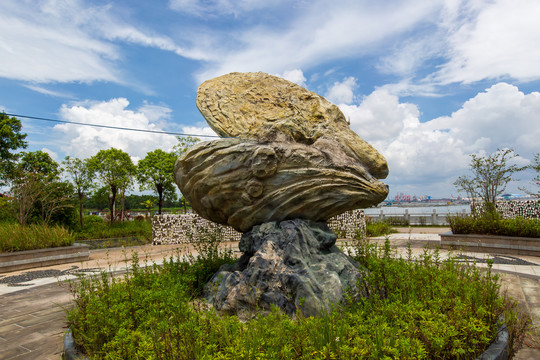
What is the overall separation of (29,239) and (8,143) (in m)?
14.1

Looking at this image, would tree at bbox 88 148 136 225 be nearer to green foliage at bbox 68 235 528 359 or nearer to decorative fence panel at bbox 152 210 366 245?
decorative fence panel at bbox 152 210 366 245

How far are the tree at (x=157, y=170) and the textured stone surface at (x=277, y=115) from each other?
18.0m

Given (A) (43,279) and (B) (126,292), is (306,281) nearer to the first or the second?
(B) (126,292)

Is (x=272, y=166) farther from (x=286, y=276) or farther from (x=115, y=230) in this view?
(x=115, y=230)

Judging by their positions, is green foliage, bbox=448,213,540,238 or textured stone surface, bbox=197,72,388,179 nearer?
textured stone surface, bbox=197,72,388,179

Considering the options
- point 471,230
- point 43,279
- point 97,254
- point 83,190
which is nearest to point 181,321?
point 43,279

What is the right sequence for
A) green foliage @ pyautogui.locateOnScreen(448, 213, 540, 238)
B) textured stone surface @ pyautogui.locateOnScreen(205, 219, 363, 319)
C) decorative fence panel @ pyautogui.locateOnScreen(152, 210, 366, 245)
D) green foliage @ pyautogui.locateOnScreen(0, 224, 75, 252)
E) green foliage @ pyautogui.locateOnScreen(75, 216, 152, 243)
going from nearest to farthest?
textured stone surface @ pyautogui.locateOnScreen(205, 219, 363, 319), green foliage @ pyautogui.locateOnScreen(0, 224, 75, 252), green foliage @ pyautogui.locateOnScreen(448, 213, 540, 238), decorative fence panel @ pyautogui.locateOnScreen(152, 210, 366, 245), green foliage @ pyautogui.locateOnScreen(75, 216, 152, 243)

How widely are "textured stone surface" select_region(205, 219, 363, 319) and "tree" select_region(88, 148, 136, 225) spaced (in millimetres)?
18192

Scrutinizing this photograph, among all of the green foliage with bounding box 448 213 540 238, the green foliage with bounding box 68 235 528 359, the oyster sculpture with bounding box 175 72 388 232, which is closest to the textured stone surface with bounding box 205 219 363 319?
the green foliage with bounding box 68 235 528 359

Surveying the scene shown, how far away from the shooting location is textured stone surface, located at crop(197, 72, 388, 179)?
5145 mm

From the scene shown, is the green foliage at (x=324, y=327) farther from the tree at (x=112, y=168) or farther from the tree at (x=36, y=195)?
the tree at (x=112, y=168)

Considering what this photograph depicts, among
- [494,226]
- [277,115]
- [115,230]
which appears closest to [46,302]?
[277,115]

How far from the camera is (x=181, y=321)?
351 cm

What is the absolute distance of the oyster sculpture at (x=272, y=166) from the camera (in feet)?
15.5
